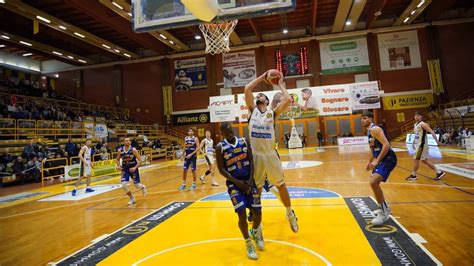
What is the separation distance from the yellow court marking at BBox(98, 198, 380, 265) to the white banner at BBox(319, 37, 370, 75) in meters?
22.2

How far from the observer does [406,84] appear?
24.5 meters

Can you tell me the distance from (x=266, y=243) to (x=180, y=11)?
5.16 meters

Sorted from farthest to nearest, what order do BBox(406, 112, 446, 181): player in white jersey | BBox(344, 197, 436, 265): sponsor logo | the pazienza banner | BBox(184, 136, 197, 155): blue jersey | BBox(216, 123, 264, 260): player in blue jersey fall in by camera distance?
the pazienza banner → BBox(184, 136, 197, 155): blue jersey → BBox(406, 112, 446, 181): player in white jersey → BBox(216, 123, 264, 260): player in blue jersey → BBox(344, 197, 436, 265): sponsor logo

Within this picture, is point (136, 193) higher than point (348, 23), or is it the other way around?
point (348, 23)

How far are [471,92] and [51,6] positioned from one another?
31669 mm

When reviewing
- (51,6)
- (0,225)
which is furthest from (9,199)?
(51,6)

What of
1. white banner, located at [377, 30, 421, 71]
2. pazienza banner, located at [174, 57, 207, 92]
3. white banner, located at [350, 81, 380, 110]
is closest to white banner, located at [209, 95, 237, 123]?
pazienza banner, located at [174, 57, 207, 92]

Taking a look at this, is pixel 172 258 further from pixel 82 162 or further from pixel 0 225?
pixel 82 162

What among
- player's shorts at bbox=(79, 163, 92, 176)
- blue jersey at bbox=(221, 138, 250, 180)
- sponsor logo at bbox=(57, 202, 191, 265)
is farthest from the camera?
player's shorts at bbox=(79, 163, 92, 176)

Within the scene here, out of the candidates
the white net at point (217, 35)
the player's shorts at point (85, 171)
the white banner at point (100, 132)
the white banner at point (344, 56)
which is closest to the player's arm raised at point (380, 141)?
the white net at point (217, 35)

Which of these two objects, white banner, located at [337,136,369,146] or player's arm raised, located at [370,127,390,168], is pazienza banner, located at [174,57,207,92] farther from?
player's arm raised, located at [370,127,390,168]

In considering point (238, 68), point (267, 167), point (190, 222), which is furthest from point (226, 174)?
point (238, 68)

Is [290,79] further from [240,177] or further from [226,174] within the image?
[226,174]

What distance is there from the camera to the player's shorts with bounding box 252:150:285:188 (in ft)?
13.1
